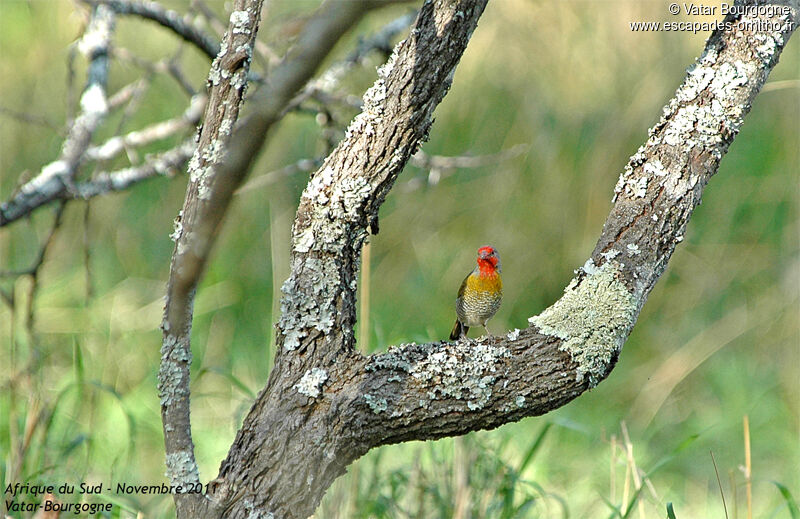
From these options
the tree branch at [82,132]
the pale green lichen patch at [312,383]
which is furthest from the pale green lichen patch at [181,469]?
the tree branch at [82,132]

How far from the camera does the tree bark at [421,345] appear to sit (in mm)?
1451

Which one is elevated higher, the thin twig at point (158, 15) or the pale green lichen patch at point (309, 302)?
the thin twig at point (158, 15)

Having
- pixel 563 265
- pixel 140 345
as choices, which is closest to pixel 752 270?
pixel 563 265

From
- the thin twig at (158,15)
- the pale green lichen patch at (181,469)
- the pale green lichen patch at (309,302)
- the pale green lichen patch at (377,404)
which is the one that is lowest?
the pale green lichen patch at (181,469)

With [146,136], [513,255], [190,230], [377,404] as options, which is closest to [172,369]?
[190,230]

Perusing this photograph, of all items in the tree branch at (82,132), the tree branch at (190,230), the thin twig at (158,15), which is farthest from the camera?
the thin twig at (158,15)

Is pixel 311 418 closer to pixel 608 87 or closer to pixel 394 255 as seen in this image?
pixel 394 255

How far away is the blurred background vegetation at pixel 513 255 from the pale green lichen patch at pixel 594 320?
1773 mm

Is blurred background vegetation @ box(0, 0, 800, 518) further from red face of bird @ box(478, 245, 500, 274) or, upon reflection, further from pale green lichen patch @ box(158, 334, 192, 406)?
pale green lichen patch @ box(158, 334, 192, 406)

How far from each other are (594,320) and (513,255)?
2930 mm

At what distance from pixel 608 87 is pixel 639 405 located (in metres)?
2.06

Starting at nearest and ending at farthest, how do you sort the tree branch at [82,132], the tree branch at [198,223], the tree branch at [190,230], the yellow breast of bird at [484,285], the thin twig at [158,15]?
the tree branch at [198,223]
the tree branch at [190,230]
the tree branch at [82,132]
the thin twig at [158,15]
the yellow breast of bird at [484,285]

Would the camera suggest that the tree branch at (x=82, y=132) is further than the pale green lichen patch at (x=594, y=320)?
Yes

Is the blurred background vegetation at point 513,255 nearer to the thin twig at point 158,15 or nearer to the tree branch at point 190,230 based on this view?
the thin twig at point 158,15
